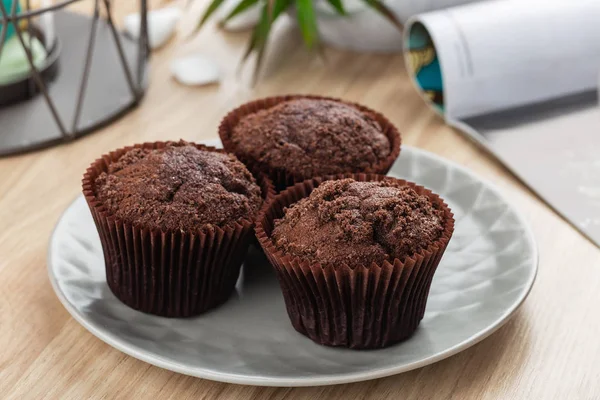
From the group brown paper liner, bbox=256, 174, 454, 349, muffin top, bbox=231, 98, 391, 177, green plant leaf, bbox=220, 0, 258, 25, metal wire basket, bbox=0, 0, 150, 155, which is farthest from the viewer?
green plant leaf, bbox=220, 0, 258, 25

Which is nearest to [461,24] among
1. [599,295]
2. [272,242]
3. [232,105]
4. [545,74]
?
[545,74]

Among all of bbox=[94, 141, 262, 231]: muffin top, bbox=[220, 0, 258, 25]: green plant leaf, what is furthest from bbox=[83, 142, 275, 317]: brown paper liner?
bbox=[220, 0, 258, 25]: green plant leaf

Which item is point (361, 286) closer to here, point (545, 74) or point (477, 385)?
point (477, 385)

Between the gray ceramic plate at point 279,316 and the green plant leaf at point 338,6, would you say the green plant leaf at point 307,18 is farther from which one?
the gray ceramic plate at point 279,316

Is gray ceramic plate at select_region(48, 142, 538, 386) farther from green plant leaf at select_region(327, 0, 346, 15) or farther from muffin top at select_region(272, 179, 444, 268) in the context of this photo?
green plant leaf at select_region(327, 0, 346, 15)

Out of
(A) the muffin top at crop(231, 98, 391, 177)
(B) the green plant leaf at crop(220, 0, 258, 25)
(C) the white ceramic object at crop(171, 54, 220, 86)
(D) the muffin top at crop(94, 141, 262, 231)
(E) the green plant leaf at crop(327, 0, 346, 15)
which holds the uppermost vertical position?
(D) the muffin top at crop(94, 141, 262, 231)

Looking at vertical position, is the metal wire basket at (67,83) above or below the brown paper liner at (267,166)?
below

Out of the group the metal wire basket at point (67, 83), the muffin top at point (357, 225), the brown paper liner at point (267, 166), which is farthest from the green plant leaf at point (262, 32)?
the muffin top at point (357, 225)
